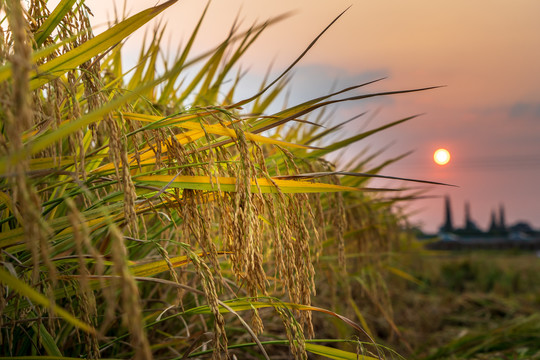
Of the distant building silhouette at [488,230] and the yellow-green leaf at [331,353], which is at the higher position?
the yellow-green leaf at [331,353]

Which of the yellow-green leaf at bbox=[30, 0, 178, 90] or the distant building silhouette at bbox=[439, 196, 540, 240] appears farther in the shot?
the distant building silhouette at bbox=[439, 196, 540, 240]

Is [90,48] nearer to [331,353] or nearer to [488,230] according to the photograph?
[331,353]

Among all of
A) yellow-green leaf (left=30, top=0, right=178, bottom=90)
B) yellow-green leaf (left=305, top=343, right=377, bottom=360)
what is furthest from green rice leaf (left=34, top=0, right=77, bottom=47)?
yellow-green leaf (left=305, top=343, right=377, bottom=360)

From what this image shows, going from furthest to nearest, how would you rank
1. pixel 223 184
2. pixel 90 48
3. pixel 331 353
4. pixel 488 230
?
pixel 488 230 → pixel 331 353 → pixel 223 184 → pixel 90 48

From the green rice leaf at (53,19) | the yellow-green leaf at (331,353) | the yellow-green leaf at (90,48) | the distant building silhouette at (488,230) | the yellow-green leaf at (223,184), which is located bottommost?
the distant building silhouette at (488,230)

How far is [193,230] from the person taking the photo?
3.41ft

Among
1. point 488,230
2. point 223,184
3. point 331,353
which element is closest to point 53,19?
point 223,184

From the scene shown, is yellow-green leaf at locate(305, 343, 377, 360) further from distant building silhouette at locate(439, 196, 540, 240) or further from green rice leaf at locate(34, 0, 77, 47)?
distant building silhouette at locate(439, 196, 540, 240)

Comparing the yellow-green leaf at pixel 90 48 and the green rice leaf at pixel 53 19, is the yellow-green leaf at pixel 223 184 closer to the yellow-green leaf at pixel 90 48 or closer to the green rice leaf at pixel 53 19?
the yellow-green leaf at pixel 90 48

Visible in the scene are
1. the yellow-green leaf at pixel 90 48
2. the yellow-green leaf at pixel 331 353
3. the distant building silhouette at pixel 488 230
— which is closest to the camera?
the yellow-green leaf at pixel 90 48

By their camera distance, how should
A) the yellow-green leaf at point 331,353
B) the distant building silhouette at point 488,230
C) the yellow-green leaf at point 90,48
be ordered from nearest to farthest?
the yellow-green leaf at point 90,48 → the yellow-green leaf at point 331,353 → the distant building silhouette at point 488,230

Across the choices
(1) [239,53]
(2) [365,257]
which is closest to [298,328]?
(1) [239,53]

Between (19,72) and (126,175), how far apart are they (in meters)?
0.31

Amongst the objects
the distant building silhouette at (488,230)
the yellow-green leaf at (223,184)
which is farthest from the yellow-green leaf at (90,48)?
the distant building silhouette at (488,230)
